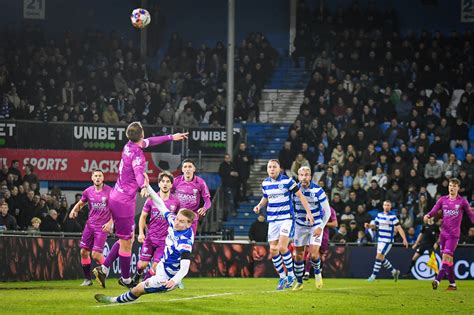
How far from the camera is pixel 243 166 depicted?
33344 millimetres

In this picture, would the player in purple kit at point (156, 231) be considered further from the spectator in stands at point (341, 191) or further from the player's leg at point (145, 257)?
the spectator in stands at point (341, 191)

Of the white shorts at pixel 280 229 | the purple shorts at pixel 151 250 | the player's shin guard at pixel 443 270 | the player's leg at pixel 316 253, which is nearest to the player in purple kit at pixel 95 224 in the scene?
the purple shorts at pixel 151 250

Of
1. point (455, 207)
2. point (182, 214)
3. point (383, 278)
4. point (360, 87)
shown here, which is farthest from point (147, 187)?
point (360, 87)

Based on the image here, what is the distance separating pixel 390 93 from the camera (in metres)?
36.9

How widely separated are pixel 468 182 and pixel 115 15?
1863 cm

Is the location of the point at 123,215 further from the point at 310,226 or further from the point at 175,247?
the point at 310,226

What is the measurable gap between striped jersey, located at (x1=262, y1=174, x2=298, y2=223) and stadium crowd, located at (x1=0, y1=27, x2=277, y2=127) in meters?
16.0

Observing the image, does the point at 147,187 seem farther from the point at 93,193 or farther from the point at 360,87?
the point at 360,87

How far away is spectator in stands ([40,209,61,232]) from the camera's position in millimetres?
26328

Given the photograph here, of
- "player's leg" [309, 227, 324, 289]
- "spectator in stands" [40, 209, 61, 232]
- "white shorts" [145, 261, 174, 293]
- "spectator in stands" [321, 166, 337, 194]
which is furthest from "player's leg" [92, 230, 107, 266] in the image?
"spectator in stands" [321, 166, 337, 194]

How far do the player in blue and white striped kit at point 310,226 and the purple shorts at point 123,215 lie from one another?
11.8 feet

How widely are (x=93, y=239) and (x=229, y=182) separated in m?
12.4

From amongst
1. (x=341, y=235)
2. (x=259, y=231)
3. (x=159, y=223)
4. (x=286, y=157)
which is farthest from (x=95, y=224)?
(x=286, y=157)

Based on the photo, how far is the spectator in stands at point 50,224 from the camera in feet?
86.4
